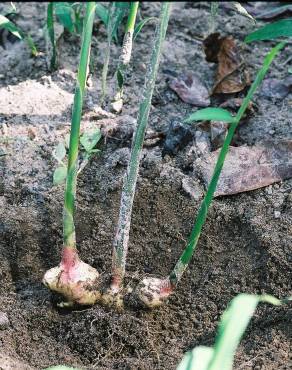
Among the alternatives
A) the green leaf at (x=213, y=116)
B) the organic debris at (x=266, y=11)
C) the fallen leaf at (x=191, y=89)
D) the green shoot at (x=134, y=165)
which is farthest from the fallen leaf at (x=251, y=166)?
the organic debris at (x=266, y=11)

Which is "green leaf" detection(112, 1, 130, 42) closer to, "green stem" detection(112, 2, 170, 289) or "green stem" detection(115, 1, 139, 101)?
"green stem" detection(115, 1, 139, 101)

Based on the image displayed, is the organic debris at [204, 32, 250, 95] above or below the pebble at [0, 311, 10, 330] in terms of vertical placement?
above

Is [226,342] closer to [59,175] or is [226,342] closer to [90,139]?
[59,175]

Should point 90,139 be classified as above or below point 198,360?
below

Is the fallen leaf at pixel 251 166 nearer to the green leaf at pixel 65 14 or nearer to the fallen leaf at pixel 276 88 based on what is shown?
the fallen leaf at pixel 276 88

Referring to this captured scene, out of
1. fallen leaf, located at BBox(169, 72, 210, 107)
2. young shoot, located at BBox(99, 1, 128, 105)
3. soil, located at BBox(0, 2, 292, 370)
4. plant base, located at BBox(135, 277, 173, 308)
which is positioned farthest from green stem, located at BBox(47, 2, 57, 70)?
plant base, located at BBox(135, 277, 173, 308)

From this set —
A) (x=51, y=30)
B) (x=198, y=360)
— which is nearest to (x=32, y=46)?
(x=51, y=30)
